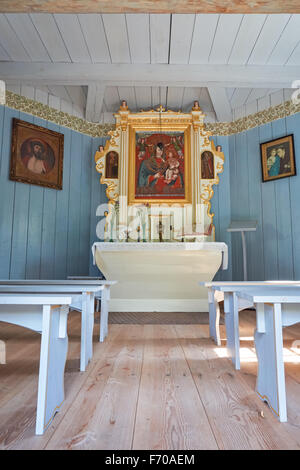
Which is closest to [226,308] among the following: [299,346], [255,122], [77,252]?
[299,346]

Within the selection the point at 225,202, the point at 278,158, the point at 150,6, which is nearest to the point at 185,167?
the point at 225,202

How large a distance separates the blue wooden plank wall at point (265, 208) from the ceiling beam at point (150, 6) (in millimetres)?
2231

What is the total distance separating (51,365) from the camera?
1047mm

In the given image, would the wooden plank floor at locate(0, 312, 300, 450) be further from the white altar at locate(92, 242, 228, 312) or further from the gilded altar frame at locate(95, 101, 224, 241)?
the gilded altar frame at locate(95, 101, 224, 241)

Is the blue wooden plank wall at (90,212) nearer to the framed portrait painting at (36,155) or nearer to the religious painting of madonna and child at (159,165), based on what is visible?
the framed portrait painting at (36,155)

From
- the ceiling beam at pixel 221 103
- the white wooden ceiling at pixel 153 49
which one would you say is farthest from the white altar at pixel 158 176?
the white wooden ceiling at pixel 153 49

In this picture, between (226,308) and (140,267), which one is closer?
(226,308)

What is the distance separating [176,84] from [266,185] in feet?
6.73

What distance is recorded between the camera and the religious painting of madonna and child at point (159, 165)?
495cm

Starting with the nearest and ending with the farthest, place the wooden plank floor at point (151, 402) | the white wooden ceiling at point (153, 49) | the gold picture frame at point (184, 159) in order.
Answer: the wooden plank floor at point (151, 402), the white wooden ceiling at point (153, 49), the gold picture frame at point (184, 159)

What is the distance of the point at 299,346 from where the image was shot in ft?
6.75

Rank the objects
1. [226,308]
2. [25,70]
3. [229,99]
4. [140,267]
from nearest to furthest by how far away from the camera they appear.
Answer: [226,308] < [140,267] < [25,70] < [229,99]

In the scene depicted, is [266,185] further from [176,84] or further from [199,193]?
[176,84]

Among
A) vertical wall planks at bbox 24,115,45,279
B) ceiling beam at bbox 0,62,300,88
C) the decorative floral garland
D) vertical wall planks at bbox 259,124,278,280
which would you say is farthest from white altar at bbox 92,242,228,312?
the decorative floral garland
